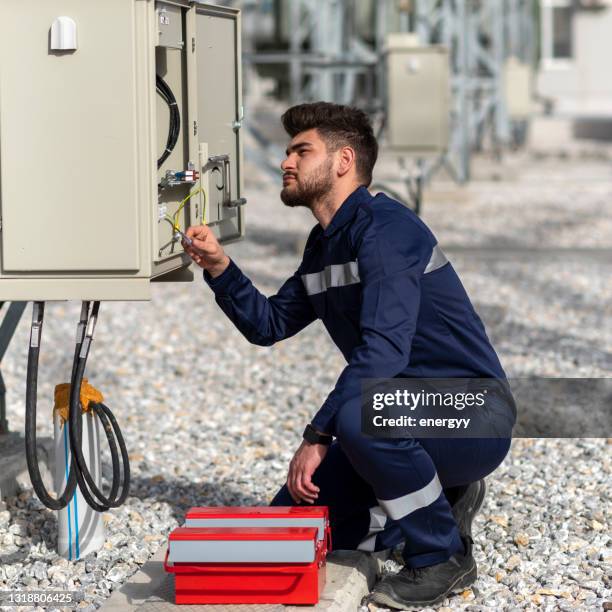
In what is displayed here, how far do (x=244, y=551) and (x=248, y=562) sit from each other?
3 centimetres

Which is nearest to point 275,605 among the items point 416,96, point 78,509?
point 78,509

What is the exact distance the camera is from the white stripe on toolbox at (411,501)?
327 cm

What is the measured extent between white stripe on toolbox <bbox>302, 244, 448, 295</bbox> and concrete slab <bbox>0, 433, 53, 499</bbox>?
4.39ft

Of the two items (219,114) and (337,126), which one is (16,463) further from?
(337,126)

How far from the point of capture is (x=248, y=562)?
3.17m

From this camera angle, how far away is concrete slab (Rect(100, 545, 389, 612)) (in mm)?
3196

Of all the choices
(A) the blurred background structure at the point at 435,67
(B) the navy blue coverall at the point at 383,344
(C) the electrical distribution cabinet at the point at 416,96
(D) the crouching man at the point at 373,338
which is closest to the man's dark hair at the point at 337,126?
(D) the crouching man at the point at 373,338

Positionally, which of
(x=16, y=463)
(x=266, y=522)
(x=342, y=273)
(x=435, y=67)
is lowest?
(x=16, y=463)

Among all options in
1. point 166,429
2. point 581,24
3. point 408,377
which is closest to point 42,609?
point 408,377

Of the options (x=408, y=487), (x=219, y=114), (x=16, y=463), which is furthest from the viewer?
(x=16, y=463)

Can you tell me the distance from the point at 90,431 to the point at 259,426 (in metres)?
1.79

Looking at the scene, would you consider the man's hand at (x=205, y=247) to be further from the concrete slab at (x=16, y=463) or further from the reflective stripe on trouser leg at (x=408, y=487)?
the concrete slab at (x=16, y=463)

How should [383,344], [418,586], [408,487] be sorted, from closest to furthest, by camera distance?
1. [383,344]
2. [408,487]
3. [418,586]

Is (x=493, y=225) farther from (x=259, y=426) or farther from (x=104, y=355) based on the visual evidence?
(x=259, y=426)
